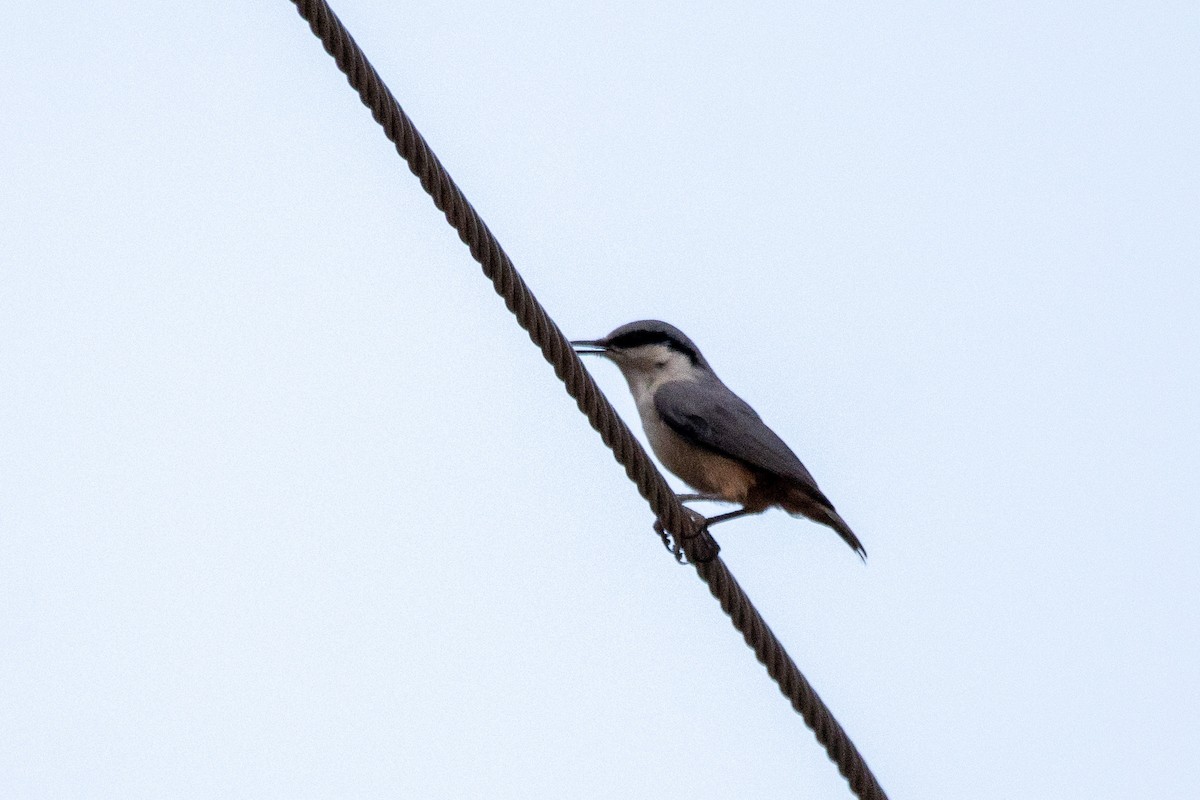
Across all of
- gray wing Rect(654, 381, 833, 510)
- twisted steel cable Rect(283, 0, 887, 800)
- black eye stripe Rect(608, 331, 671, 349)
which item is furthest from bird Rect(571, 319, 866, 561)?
twisted steel cable Rect(283, 0, 887, 800)

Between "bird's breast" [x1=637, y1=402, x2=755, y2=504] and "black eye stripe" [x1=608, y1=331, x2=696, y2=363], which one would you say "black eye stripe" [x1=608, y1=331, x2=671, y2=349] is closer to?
"black eye stripe" [x1=608, y1=331, x2=696, y2=363]

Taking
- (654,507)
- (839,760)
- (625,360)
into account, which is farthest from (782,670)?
(625,360)

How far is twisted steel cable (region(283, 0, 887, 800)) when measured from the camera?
3695 millimetres

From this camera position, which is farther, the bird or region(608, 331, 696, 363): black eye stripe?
region(608, 331, 696, 363): black eye stripe

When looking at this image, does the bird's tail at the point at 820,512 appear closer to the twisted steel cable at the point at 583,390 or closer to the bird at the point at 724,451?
the bird at the point at 724,451

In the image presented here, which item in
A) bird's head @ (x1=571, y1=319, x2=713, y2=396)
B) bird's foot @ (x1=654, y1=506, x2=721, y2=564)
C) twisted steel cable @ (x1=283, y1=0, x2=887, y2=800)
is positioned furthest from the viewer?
bird's head @ (x1=571, y1=319, x2=713, y2=396)

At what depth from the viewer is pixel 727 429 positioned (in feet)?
20.9

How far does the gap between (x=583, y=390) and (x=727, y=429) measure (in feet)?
7.12

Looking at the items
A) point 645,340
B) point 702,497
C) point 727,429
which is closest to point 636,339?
point 645,340

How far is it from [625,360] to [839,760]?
113 inches

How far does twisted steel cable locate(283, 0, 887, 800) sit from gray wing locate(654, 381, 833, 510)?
100 cm

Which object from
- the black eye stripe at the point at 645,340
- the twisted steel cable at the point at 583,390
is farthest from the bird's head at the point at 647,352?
the twisted steel cable at the point at 583,390

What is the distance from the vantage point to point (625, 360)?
7.01 m

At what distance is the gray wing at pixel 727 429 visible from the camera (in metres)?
6.23
